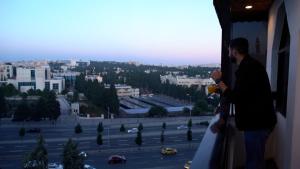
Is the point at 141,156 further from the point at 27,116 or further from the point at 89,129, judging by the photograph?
the point at 27,116

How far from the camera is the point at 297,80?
144 cm

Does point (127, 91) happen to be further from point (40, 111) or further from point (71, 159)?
point (71, 159)

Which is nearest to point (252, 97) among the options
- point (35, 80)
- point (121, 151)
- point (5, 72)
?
point (121, 151)

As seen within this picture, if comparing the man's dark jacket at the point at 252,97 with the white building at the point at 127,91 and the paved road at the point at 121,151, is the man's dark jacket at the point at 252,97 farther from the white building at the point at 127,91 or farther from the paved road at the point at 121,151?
the white building at the point at 127,91

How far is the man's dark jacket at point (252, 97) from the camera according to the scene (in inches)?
48.2

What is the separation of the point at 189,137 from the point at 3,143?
8.64 meters

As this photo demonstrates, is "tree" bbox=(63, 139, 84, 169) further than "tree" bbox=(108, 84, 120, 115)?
No

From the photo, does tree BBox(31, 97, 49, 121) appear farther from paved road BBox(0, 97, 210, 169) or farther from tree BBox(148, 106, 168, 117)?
tree BBox(148, 106, 168, 117)

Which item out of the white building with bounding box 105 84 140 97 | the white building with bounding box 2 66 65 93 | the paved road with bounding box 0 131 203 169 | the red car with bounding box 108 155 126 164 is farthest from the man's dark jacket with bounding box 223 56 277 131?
the white building with bounding box 105 84 140 97

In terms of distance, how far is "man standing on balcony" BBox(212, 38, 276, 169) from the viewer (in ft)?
4.02

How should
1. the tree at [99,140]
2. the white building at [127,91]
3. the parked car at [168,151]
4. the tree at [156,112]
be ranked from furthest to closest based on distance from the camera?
1. the white building at [127,91]
2. the tree at [156,112]
3. the tree at [99,140]
4. the parked car at [168,151]

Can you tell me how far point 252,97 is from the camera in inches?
48.6

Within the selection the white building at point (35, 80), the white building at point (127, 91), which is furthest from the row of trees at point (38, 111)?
the white building at point (127, 91)

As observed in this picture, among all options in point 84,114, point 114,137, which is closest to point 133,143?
point 114,137
